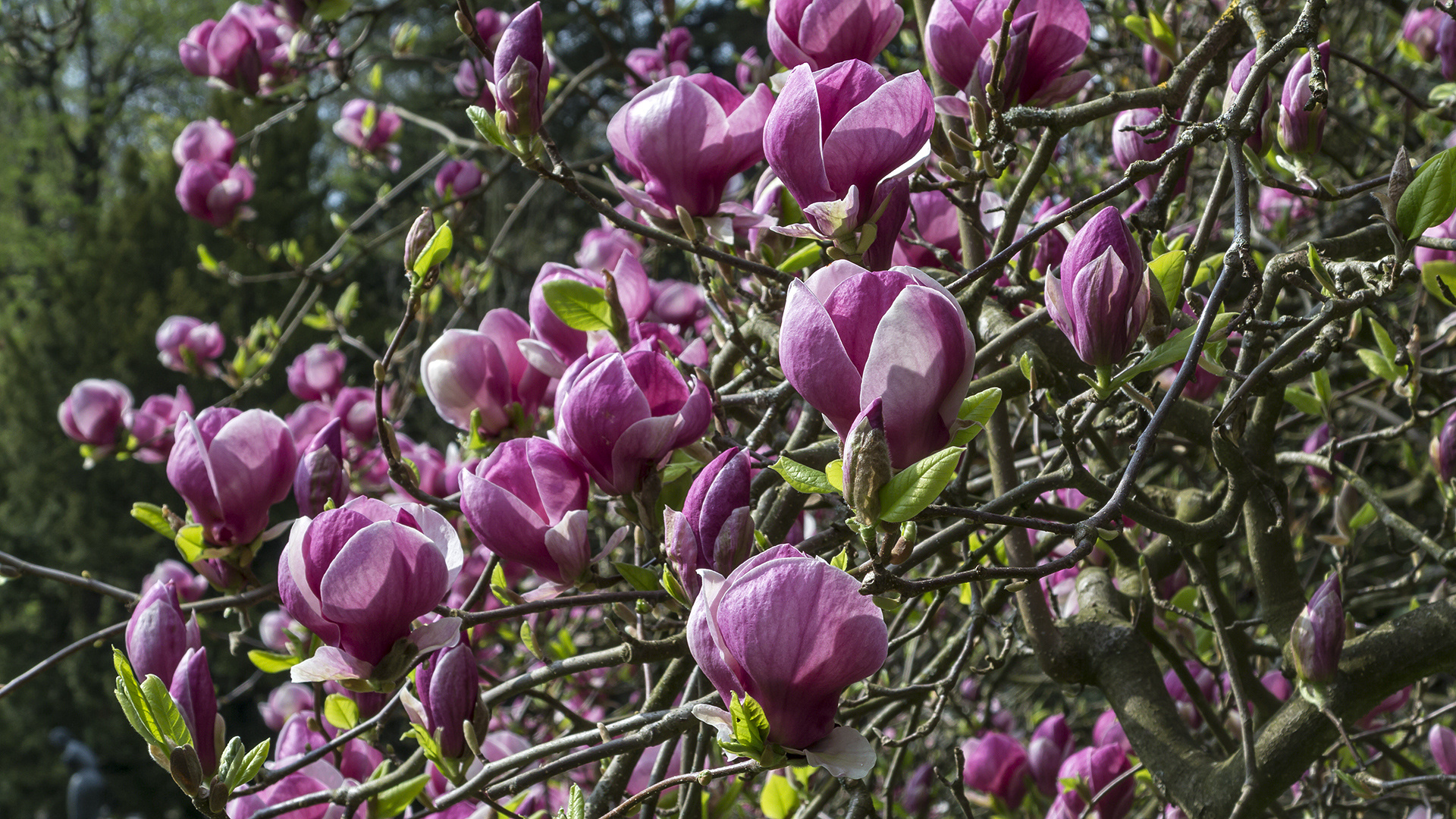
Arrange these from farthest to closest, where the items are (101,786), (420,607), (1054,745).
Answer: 1. (101,786)
2. (1054,745)
3. (420,607)

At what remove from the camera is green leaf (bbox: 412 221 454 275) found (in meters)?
0.80

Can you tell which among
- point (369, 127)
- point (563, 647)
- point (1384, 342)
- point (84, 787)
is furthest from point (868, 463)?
point (84, 787)

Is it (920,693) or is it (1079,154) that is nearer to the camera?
(920,693)

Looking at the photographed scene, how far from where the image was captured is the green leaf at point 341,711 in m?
0.95

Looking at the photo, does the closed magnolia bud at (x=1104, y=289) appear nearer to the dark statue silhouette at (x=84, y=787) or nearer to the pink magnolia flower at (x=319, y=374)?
the pink magnolia flower at (x=319, y=374)

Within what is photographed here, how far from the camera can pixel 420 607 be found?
0.66 metres

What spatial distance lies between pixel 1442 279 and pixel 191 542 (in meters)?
0.99

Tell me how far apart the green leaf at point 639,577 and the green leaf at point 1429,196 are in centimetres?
54

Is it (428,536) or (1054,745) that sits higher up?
(428,536)

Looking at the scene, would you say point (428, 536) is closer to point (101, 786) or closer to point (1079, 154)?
point (1079, 154)

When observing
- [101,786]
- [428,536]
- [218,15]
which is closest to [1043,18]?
[428,536]

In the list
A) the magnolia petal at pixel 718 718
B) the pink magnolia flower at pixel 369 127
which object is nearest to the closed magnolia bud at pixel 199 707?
the magnolia petal at pixel 718 718

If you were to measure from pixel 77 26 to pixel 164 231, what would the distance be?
8.55 m

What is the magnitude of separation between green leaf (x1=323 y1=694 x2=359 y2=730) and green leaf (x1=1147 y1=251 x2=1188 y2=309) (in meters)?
0.74
